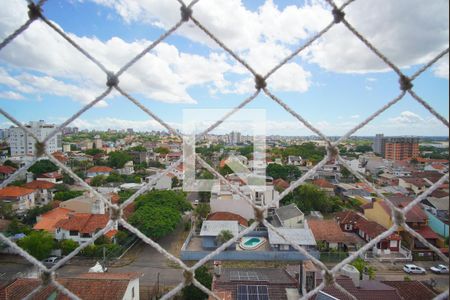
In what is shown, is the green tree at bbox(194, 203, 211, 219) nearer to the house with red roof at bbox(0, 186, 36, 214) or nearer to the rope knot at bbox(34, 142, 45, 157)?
the house with red roof at bbox(0, 186, 36, 214)

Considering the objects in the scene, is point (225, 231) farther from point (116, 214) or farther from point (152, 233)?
point (116, 214)

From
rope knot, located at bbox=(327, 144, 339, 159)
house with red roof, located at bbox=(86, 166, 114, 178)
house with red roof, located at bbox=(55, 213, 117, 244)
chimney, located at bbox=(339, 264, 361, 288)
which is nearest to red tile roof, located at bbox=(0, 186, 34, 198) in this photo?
house with red roof, located at bbox=(86, 166, 114, 178)

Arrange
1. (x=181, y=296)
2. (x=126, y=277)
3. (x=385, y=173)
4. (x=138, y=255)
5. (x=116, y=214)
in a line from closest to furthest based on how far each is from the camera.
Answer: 1. (x=116, y=214)
2. (x=126, y=277)
3. (x=181, y=296)
4. (x=138, y=255)
5. (x=385, y=173)

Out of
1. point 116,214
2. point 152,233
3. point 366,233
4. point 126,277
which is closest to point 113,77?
point 116,214

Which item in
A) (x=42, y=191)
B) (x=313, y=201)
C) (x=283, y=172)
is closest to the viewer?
(x=313, y=201)

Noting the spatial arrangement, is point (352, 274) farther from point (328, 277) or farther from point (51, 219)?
point (51, 219)

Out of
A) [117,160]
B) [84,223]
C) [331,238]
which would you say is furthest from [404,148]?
[84,223]
